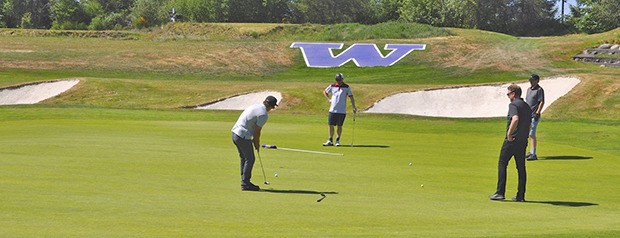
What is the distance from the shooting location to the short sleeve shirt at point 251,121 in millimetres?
17797

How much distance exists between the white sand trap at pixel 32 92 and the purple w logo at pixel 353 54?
2266 cm

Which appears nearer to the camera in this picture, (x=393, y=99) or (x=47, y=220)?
(x=47, y=220)

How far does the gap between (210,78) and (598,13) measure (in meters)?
62.0

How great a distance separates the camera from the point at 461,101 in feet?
161

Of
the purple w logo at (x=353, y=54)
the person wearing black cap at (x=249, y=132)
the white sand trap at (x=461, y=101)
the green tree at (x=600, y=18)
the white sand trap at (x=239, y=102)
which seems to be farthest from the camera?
the green tree at (x=600, y=18)

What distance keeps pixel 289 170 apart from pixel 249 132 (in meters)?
3.47

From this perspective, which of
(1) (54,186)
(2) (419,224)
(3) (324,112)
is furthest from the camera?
(3) (324,112)

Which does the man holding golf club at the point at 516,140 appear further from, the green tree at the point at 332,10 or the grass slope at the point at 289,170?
the green tree at the point at 332,10

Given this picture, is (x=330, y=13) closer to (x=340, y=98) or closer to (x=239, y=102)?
(x=239, y=102)

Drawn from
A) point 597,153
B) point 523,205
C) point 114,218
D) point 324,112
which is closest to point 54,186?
point 114,218

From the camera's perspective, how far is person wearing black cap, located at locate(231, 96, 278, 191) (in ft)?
58.3

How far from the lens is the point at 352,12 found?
441 ft

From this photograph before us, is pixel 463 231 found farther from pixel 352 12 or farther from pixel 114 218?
pixel 352 12

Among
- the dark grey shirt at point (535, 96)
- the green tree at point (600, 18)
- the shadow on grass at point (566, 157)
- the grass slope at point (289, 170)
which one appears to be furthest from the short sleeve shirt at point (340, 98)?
the green tree at point (600, 18)
